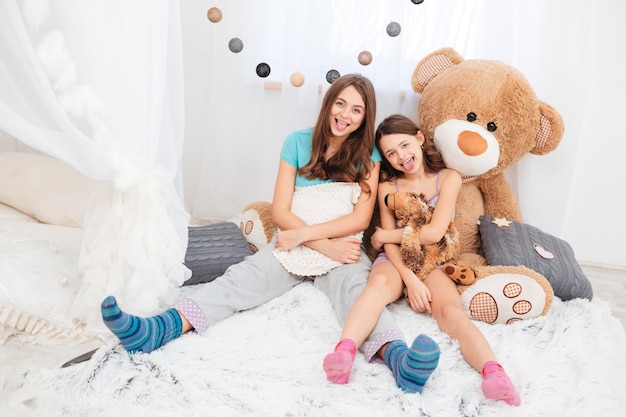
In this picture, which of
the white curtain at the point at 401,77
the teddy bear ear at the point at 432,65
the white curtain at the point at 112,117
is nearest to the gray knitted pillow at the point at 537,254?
the white curtain at the point at 401,77

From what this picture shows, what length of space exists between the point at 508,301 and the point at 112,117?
1.10 meters

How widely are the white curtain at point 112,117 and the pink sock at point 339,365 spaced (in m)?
0.42

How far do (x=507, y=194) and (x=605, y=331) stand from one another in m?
0.59

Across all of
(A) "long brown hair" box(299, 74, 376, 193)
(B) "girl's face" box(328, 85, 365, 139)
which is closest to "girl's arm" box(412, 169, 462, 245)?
(A) "long brown hair" box(299, 74, 376, 193)

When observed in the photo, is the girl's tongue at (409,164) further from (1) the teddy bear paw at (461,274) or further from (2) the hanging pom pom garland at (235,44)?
(2) the hanging pom pom garland at (235,44)

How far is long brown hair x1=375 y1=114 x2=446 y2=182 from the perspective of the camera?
1.59m

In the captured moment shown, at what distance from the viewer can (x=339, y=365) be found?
1045mm

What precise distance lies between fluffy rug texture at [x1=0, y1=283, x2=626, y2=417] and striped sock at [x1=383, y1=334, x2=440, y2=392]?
2 cm

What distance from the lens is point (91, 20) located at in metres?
0.97

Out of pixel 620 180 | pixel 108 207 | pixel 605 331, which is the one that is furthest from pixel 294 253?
pixel 620 180

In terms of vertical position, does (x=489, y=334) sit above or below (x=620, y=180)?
below

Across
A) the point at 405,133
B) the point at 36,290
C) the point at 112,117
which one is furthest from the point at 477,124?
the point at 36,290

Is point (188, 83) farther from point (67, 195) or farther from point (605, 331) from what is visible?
point (605, 331)

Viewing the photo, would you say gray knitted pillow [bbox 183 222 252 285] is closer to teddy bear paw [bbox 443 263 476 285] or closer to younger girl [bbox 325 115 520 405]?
younger girl [bbox 325 115 520 405]
